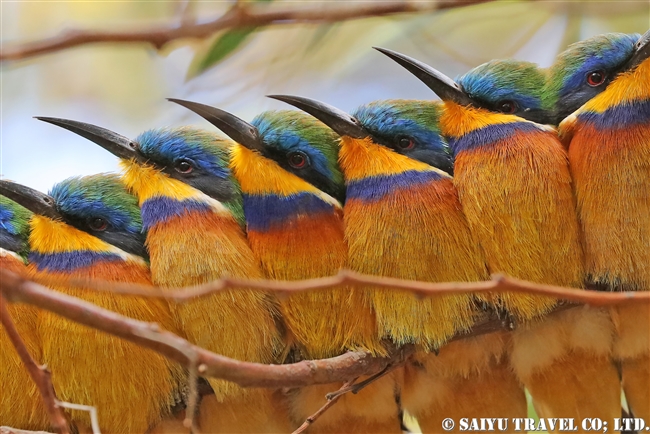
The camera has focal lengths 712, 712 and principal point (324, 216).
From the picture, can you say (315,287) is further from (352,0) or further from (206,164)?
(352,0)

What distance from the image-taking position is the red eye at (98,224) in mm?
1420

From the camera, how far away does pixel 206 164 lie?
1.47 metres

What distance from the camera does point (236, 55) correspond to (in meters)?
1.98

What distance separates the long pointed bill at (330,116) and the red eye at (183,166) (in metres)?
0.22

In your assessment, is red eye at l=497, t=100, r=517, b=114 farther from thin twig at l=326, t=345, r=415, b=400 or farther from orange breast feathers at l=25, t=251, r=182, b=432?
orange breast feathers at l=25, t=251, r=182, b=432

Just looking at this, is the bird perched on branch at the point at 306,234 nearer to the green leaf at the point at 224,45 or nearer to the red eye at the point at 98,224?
the red eye at the point at 98,224

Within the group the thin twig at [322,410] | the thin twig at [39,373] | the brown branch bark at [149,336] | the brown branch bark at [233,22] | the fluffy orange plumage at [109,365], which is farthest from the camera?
the brown branch bark at [233,22]

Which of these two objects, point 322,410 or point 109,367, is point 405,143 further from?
point 109,367

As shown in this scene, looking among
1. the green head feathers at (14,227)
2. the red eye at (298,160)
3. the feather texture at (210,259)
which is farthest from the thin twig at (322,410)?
the green head feathers at (14,227)

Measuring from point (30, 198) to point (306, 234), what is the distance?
548 mm

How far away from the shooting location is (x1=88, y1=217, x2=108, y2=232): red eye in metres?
1.42

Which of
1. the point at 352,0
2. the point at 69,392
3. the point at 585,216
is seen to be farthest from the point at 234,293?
the point at 352,0

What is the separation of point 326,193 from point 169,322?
40 centimetres

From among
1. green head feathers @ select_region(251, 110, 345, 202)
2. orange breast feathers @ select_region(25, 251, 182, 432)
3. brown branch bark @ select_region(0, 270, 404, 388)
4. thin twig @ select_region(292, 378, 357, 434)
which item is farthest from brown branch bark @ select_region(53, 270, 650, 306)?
green head feathers @ select_region(251, 110, 345, 202)
